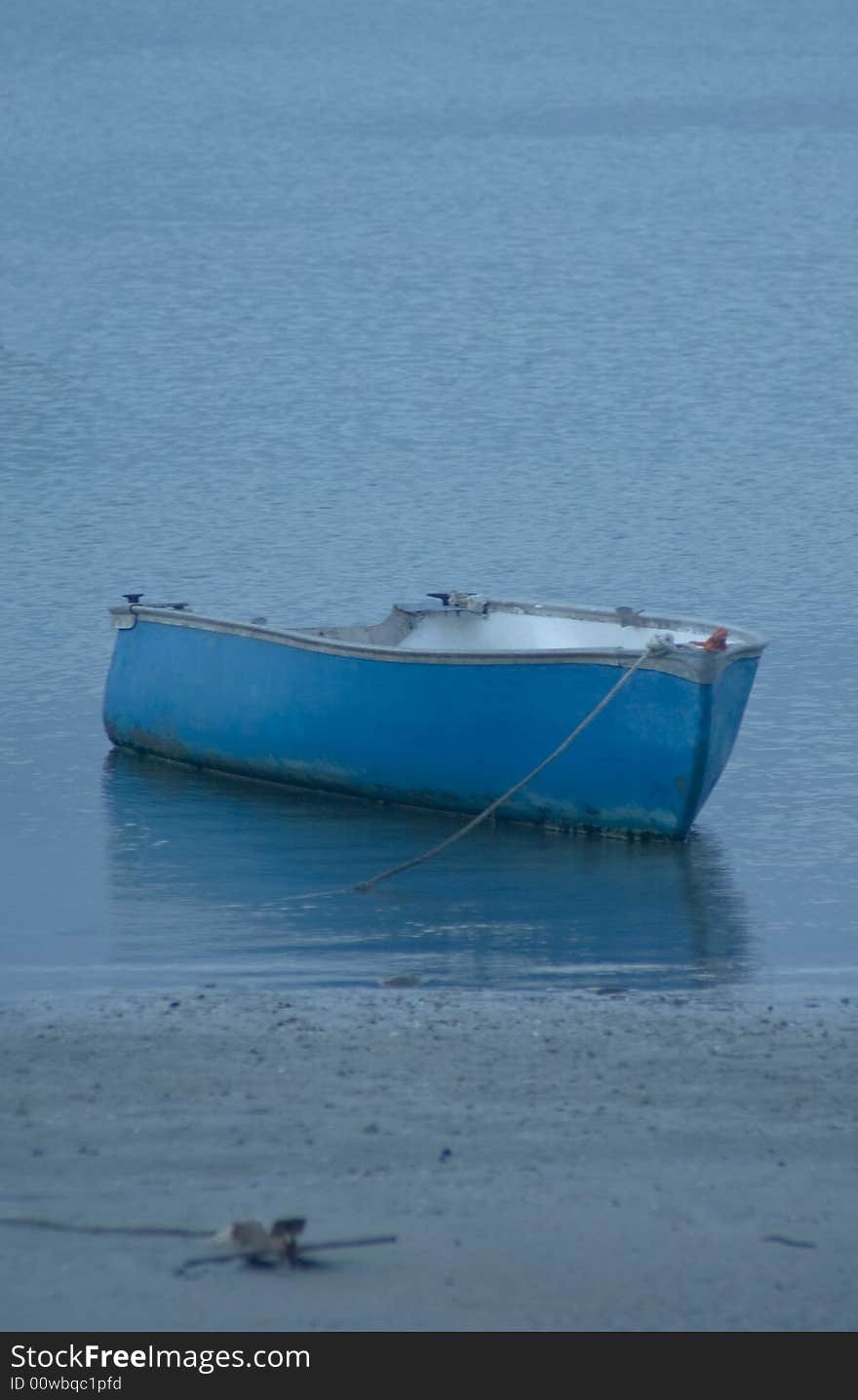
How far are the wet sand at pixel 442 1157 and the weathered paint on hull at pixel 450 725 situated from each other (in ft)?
8.25

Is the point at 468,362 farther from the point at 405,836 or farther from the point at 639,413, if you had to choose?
the point at 405,836

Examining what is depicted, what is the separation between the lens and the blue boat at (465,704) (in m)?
10.8

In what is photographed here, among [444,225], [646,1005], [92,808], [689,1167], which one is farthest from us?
[444,225]

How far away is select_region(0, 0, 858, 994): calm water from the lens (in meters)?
10.4

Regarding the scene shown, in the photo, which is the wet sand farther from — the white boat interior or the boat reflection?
the white boat interior

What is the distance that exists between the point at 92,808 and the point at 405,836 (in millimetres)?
2027

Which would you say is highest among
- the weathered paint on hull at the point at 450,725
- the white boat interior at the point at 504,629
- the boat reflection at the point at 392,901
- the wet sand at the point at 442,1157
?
the white boat interior at the point at 504,629

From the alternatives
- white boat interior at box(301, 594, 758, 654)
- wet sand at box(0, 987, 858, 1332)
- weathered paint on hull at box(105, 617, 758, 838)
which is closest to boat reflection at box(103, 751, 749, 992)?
weathered paint on hull at box(105, 617, 758, 838)

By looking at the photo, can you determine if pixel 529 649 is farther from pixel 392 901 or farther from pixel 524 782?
pixel 392 901

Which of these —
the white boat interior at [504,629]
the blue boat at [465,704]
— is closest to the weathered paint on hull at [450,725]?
the blue boat at [465,704]

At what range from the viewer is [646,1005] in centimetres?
842

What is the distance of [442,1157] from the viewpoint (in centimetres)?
659

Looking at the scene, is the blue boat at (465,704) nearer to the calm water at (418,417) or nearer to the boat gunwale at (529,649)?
the boat gunwale at (529,649)
